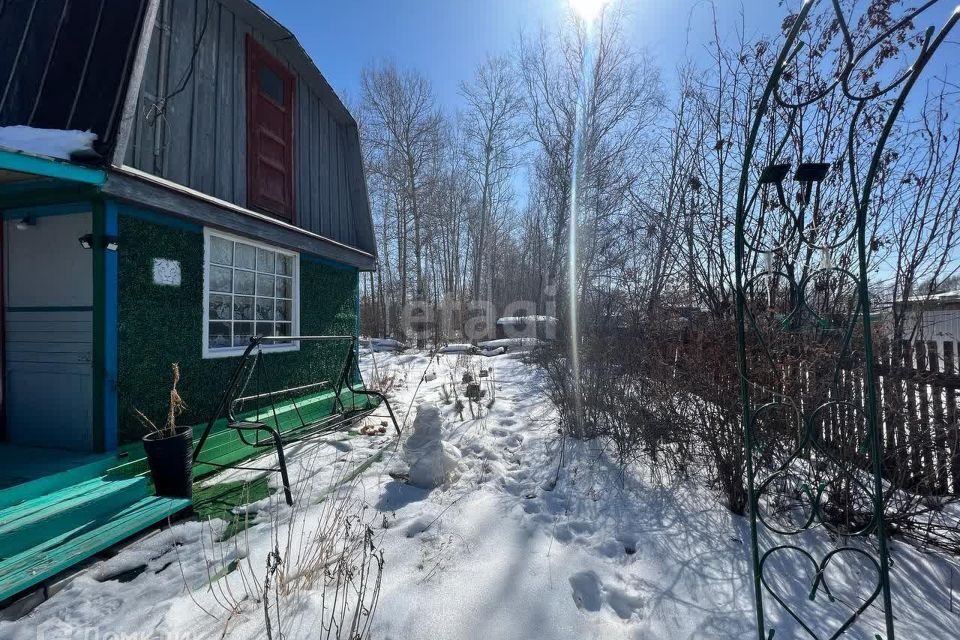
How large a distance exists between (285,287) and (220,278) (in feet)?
3.19

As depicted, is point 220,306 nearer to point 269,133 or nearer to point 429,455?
point 269,133

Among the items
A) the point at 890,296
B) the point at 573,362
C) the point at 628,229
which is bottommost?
the point at 573,362

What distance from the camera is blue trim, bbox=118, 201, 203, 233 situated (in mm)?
3316

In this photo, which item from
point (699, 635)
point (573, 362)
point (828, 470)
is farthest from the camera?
point (573, 362)

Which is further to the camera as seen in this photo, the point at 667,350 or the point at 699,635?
the point at 667,350

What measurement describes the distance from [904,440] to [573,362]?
256cm

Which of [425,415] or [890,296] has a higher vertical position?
[890,296]

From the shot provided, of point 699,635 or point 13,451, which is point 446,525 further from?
point 13,451

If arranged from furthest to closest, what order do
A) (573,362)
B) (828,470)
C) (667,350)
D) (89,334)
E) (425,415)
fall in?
(573,362), (425,415), (667,350), (89,334), (828,470)

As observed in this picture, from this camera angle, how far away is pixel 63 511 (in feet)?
8.14

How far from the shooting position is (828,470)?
297 cm

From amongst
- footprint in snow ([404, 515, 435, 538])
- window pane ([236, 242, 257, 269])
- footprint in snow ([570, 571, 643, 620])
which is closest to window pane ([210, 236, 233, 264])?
window pane ([236, 242, 257, 269])

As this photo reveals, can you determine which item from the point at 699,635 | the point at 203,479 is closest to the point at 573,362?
the point at 699,635

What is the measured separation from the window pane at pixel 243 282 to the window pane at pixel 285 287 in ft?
1.44
